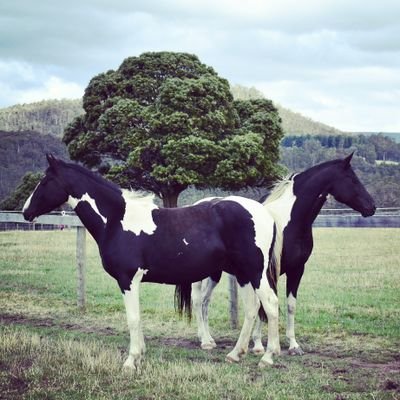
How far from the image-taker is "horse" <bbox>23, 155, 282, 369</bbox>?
6145mm

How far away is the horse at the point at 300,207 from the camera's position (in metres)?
6.82

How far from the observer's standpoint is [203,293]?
24.2 ft

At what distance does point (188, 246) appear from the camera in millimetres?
6227

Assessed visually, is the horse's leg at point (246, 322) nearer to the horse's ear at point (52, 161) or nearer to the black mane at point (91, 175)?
the black mane at point (91, 175)

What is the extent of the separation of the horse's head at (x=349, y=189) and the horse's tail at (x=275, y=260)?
1037 mm

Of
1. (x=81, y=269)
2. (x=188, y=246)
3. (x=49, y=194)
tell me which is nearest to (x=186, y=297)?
(x=188, y=246)

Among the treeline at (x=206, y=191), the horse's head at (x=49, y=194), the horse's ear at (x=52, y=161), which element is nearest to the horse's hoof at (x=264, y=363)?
the horse's head at (x=49, y=194)

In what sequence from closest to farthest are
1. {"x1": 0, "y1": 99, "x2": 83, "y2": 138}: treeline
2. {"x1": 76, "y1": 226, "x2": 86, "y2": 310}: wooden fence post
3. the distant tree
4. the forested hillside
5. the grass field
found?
the grass field → {"x1": 76, "y1": 226, "x2": 86, "y2": 310}: wooden fence post → the distant tree → the forested hillside → {"x1": 0, "y1": 99, "x2": 83, "y2": 138}: treeline

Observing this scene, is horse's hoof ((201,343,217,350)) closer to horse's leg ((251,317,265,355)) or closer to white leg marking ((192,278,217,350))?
white leg marking ((192,278,217,350))

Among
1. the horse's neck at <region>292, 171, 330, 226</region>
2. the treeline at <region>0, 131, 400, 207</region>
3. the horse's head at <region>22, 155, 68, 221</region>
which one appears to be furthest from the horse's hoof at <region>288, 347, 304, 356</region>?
the treeline at <region>0, 131, 400, 207</region>

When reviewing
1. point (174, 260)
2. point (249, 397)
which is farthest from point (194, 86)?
point (249, 397)

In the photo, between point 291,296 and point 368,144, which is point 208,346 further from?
point 368,144

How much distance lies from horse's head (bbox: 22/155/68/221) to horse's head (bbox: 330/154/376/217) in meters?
3.45

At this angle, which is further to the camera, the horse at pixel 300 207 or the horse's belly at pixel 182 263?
the horse at pixel 300 207
